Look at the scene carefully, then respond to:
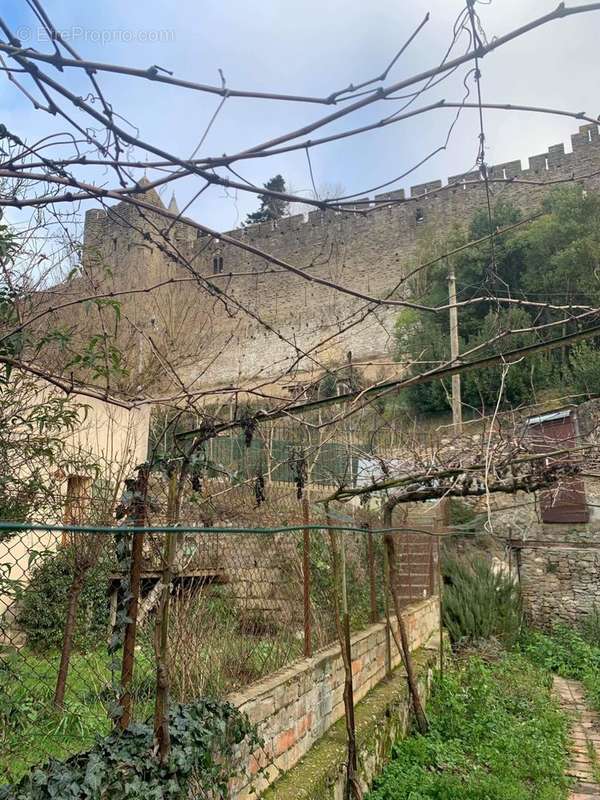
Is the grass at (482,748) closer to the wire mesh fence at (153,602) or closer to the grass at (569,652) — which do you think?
the wire mesh fence at (153,602)

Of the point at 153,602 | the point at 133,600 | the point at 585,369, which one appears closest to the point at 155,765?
the point at 133,600

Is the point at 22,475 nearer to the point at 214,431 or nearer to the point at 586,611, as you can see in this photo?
the point at 214,431

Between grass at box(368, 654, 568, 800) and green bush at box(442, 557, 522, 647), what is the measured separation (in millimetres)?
1471

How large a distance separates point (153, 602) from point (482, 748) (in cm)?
266

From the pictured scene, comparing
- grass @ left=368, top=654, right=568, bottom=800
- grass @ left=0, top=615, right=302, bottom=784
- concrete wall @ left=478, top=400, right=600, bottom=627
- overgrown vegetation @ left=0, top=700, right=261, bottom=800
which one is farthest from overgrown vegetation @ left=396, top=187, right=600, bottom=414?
overgrown vegetation @ left=0, top=700, right=261, bottom=800

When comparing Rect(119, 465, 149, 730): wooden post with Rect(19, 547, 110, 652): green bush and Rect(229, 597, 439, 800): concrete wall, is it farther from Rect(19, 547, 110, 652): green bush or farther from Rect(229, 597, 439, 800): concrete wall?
Rect(19, 547, 110, 652): green bush

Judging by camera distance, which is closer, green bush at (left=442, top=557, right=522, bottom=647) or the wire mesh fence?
the wire mesh fence

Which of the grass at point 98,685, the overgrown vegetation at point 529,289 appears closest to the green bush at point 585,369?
the overgrown vegetation at point 529,289

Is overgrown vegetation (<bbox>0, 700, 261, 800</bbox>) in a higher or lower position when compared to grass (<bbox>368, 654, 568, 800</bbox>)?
higher

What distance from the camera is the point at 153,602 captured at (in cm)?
287

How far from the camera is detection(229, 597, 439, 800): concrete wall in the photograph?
7.93 feet

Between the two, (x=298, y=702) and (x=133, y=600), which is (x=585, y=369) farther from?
(x=133, y=600)

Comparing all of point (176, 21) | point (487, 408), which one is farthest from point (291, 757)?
point (487, 408)

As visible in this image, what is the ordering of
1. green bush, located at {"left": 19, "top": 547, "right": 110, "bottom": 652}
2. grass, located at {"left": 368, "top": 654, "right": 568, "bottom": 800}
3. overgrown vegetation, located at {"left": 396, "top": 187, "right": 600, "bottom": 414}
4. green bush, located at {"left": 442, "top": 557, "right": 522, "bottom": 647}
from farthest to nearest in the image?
overgrown vegetation, located at {"left": 396, "top": 187, "right": 600, "bottom": 414}
green bush, located at {"left": 442, "top": 557, "right": 522, "bottom": 647}
green bush, located at {"left": 19, "top": 547, "right": 110, "bottom": 652}
grass, located at {"left": 368, "top": 654, "right": 568, "bottom": 800}
